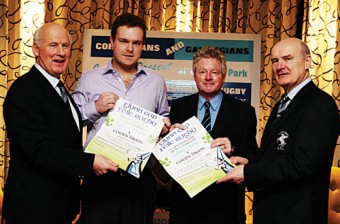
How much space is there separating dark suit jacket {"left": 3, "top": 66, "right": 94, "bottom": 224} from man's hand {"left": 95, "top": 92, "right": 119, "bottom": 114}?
8.4 inches

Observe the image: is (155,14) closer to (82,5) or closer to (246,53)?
(82,5)

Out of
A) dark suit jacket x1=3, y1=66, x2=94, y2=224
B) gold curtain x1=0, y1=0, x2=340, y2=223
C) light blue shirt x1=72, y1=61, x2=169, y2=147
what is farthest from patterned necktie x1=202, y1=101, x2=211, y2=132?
gold curtain x1=0, y1=0, x2=340, y2=223

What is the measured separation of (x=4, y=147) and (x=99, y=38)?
4.63 feet

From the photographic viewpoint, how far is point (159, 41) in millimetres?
4527

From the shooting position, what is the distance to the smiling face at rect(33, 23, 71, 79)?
249cm

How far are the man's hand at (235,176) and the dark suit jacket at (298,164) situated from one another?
3 cm

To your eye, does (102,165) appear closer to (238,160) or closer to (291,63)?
(238,160)

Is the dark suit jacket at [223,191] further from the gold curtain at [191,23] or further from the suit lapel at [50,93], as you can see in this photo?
the gold curtain at [191,23]

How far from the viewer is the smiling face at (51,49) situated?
2.49 m

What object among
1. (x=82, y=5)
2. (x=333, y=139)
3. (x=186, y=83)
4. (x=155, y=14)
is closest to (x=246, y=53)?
(x=186, y=83)

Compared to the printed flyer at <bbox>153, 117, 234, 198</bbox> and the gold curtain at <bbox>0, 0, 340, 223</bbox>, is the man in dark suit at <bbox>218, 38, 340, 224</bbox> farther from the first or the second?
the gold curtain at <bbox>0, 0, 340, 223</bbox>

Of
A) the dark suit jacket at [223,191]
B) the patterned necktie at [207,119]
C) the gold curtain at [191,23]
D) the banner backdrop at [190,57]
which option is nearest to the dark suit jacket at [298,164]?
the dark suit jacket at [223,191]

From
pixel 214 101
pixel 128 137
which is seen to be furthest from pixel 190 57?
pixel 128 137

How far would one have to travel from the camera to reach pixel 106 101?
2.57m
